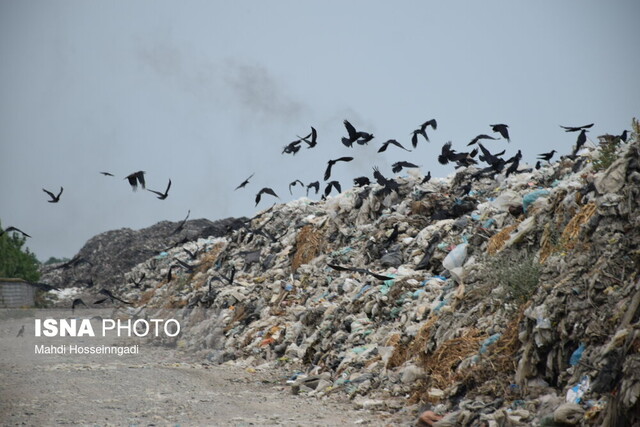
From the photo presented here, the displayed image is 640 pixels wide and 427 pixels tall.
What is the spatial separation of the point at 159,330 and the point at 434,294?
668 centimetres

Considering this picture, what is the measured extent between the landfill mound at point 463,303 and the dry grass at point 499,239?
0.02 m

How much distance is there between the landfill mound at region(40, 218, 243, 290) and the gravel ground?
15.2 metres

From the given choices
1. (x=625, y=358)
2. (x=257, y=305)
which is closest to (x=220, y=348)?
(x=257, y=305)

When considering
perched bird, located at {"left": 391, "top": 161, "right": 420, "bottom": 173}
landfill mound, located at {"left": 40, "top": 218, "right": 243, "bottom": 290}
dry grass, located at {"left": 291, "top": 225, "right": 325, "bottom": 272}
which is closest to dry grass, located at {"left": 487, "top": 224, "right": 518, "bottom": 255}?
perched bird, located at {"left": 391, "top": 161, "right": 420, "bottom": 173}

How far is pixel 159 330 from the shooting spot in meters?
12.1

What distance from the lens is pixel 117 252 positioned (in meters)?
26.9

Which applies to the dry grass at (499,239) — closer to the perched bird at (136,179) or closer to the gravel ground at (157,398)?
the gravel ground at (157,398)

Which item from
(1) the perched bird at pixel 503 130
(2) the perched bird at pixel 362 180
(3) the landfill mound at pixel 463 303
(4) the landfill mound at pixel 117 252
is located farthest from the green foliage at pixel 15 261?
(1) the perched bird at pixel 503 130

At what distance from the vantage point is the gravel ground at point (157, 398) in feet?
17.0

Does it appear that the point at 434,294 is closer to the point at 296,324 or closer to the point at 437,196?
the point at 296,324

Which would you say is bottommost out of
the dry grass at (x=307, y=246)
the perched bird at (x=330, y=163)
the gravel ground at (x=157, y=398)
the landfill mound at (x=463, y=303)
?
the gravel ground at (x=157, y=398)

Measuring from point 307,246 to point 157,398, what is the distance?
5693mm

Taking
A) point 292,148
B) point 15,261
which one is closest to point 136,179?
point 292,148

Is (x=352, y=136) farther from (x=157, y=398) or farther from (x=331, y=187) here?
(x=157, y=398)
